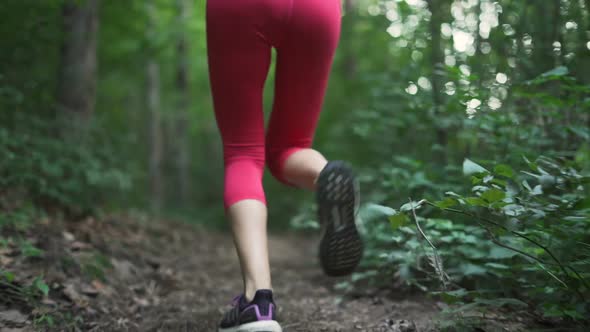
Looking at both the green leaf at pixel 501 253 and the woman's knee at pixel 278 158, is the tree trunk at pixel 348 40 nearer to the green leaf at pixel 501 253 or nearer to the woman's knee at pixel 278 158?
the woman's knee at pixel 278 158

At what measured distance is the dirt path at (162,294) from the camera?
163 centimetres

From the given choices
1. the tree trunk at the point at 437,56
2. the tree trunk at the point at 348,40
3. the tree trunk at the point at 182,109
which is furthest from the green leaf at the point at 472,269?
the tree trunk at the point at 182,109

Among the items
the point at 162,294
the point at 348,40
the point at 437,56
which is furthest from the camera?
the point at 348,40

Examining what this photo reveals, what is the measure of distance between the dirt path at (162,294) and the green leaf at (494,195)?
1.77 feet

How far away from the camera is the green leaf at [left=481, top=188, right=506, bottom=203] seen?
3.58 ft

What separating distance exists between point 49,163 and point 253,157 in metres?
2.04

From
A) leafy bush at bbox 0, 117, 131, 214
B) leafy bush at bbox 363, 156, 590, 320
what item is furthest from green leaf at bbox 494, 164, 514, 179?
leafy bush at bbox 0, 117, 131, 214

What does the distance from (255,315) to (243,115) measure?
627 mm

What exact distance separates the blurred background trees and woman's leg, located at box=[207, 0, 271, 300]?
0.40 meters

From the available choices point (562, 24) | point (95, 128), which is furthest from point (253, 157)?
point (95, 128)

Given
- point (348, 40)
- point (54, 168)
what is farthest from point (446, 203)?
point (348, 40)

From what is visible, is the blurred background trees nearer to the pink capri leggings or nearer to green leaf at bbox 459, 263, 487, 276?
green leaf at bbox 459, 263, 487, 276

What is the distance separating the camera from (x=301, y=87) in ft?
4.84

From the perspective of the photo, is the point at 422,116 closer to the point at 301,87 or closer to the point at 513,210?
the point at 301,87
